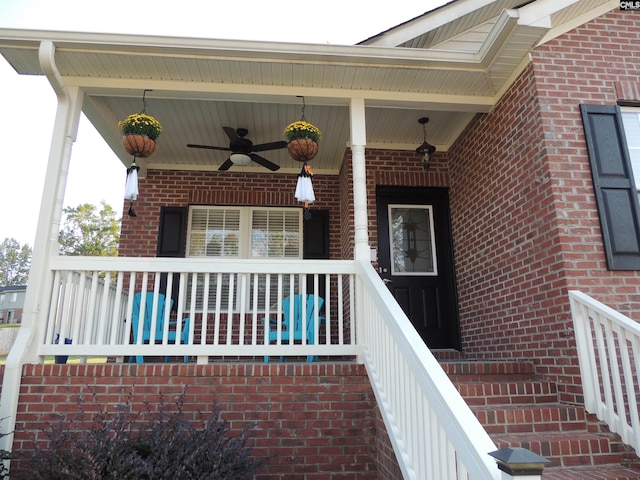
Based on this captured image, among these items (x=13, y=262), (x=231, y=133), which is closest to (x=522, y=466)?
(x=231, y=133)

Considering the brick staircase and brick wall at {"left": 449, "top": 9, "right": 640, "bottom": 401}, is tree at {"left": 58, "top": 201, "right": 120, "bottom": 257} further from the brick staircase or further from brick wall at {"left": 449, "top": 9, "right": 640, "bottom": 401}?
the brick staircase

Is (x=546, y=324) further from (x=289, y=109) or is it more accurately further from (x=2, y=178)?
(x=2, y=178)

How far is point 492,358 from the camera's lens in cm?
417

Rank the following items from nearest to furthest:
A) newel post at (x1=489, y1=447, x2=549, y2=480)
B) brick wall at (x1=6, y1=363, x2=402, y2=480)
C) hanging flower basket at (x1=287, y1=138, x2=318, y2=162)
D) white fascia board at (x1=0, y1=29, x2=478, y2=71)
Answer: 1. newel post at (x1=489, y1=447, x2=549, y2=480)
2. brick wall at (x1=6, y1=363, x2=402, y2=480)
3. white fascia board at (x1=0, y1=29, x2=478, y2=71)
4. hanging flower basket at (x1=287, y1=138, x2=318, y2=162)

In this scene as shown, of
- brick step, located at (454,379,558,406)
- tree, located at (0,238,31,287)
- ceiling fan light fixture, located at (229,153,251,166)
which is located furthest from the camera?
tree, located at (0,238,31,287)

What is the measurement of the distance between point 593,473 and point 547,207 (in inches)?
72.8

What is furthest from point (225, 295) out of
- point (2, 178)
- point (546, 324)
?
point (2, 178)

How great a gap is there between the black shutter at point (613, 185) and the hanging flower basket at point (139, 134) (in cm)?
372

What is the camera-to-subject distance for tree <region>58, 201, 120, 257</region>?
2289 centimetres

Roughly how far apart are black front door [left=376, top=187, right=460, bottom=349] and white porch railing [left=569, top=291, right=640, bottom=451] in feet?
6.83

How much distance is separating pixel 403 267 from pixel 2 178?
3271 cm

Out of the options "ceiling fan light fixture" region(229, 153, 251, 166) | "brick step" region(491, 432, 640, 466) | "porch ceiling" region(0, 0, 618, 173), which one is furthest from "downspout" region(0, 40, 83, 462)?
"brick step" region(491, 432, 640, 466)

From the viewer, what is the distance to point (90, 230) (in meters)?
23.3

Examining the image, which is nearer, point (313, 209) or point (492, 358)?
point (492, 358)
